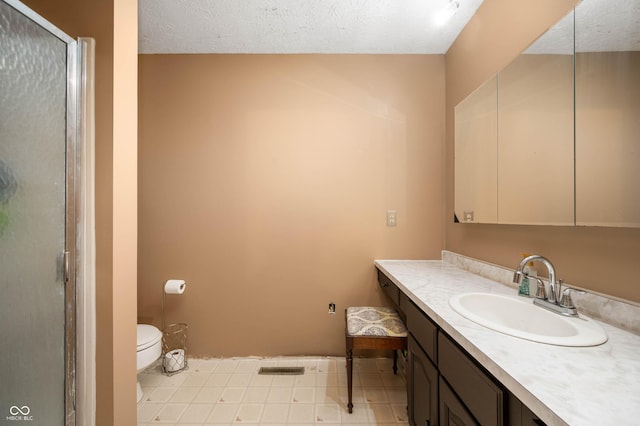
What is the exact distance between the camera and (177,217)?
1.95m

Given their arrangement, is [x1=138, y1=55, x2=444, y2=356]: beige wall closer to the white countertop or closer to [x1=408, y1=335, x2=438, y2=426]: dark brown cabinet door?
[x1=408, y1=335, x2=438, y2=426]: dark brown cabinet door

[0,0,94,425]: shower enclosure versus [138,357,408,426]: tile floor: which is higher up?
[0,0,94,425]: shower enclosure

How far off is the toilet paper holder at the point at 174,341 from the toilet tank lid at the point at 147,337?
256 millimetres

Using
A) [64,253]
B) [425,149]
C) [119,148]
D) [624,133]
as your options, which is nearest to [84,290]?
[64,253]

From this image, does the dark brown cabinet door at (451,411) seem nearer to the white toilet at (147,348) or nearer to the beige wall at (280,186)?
the beige wall at (280,186)

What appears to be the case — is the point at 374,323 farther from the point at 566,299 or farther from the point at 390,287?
the point at 566,299

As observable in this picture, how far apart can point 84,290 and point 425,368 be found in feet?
4.47

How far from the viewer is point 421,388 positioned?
3.59ft

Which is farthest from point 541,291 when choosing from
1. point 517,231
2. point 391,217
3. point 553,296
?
point 391,217

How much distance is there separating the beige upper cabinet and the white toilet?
2.14 meters

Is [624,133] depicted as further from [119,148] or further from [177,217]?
[177,217]

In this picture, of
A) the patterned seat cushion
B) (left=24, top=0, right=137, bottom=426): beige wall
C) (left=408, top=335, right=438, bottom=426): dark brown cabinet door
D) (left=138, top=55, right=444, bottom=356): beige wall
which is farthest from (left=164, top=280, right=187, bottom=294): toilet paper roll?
(left=408, top=335, right=438, bottom=426): dark brown cabinet door

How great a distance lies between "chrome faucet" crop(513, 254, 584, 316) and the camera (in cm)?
86

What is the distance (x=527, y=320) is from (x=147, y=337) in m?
1.95
